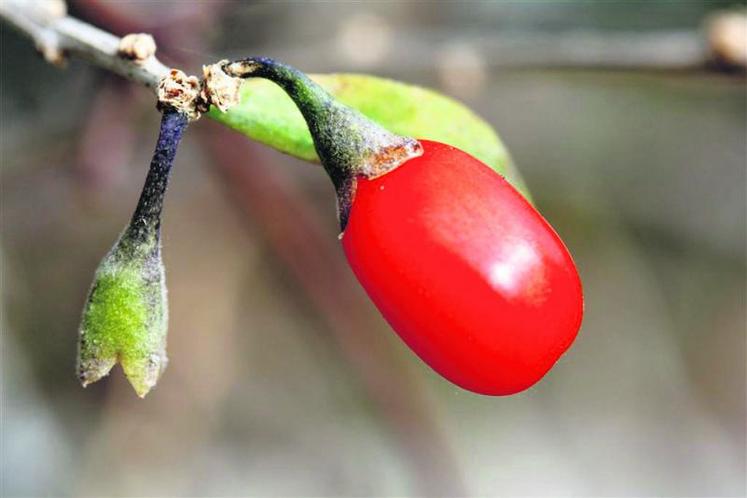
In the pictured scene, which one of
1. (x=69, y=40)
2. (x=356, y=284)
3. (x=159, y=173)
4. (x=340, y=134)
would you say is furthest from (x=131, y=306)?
(x=356, y=284)

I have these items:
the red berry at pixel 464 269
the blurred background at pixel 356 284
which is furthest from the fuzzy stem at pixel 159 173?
the blurred background at pixel 356 284

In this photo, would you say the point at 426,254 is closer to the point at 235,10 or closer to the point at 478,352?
the point at 478,352

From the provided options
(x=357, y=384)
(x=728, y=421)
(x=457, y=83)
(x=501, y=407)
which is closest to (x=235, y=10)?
(x=457, y=83)

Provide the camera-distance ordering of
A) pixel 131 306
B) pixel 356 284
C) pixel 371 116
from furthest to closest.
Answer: pixel 356 284 < pixel 371 116 < pixel 131 306

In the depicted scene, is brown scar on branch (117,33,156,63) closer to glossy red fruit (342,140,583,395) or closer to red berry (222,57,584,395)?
red berry (222,57,584,395)

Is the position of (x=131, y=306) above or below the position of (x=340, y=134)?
below

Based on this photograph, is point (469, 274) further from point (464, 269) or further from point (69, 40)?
point (69, 40)

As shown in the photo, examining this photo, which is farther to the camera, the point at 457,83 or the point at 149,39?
the point at 457,83
